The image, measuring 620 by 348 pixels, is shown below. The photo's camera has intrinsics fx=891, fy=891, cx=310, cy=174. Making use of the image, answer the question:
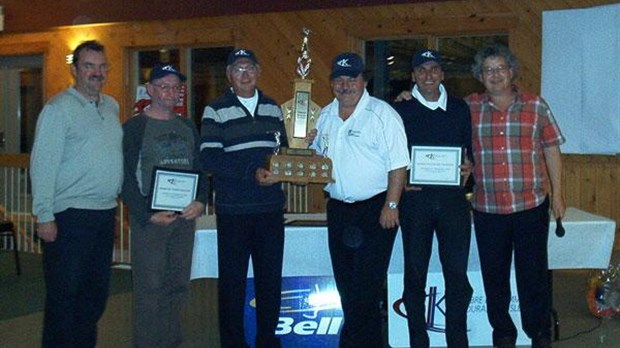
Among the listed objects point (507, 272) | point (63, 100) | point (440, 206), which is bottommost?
point (507, 272)

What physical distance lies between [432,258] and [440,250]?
2.07 ft

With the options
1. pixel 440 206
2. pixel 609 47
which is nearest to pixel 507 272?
pixel 440 206

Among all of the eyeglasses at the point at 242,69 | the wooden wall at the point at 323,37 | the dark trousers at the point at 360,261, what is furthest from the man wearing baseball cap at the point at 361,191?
the wooden wall at the point at 323,37

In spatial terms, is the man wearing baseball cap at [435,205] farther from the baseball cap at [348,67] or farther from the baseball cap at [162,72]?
the baseball cap at [162,72]

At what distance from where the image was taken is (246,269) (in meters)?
4.71

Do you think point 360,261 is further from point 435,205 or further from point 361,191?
point 435,205

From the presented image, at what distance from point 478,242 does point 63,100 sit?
92.5 inches

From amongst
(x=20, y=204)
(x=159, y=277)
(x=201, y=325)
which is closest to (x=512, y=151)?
(x=159, y=277)

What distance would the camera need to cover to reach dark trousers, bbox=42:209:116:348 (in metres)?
4.28

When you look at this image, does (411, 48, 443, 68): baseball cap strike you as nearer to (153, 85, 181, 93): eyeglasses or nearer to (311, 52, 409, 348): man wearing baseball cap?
(311, 52, 409, 348): man wearing baseball cap

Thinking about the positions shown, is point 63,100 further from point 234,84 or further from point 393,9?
point 393,9

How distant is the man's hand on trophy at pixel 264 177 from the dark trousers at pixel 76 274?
752 millimetres

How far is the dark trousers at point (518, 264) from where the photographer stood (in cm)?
485

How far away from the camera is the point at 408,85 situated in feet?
30.2
